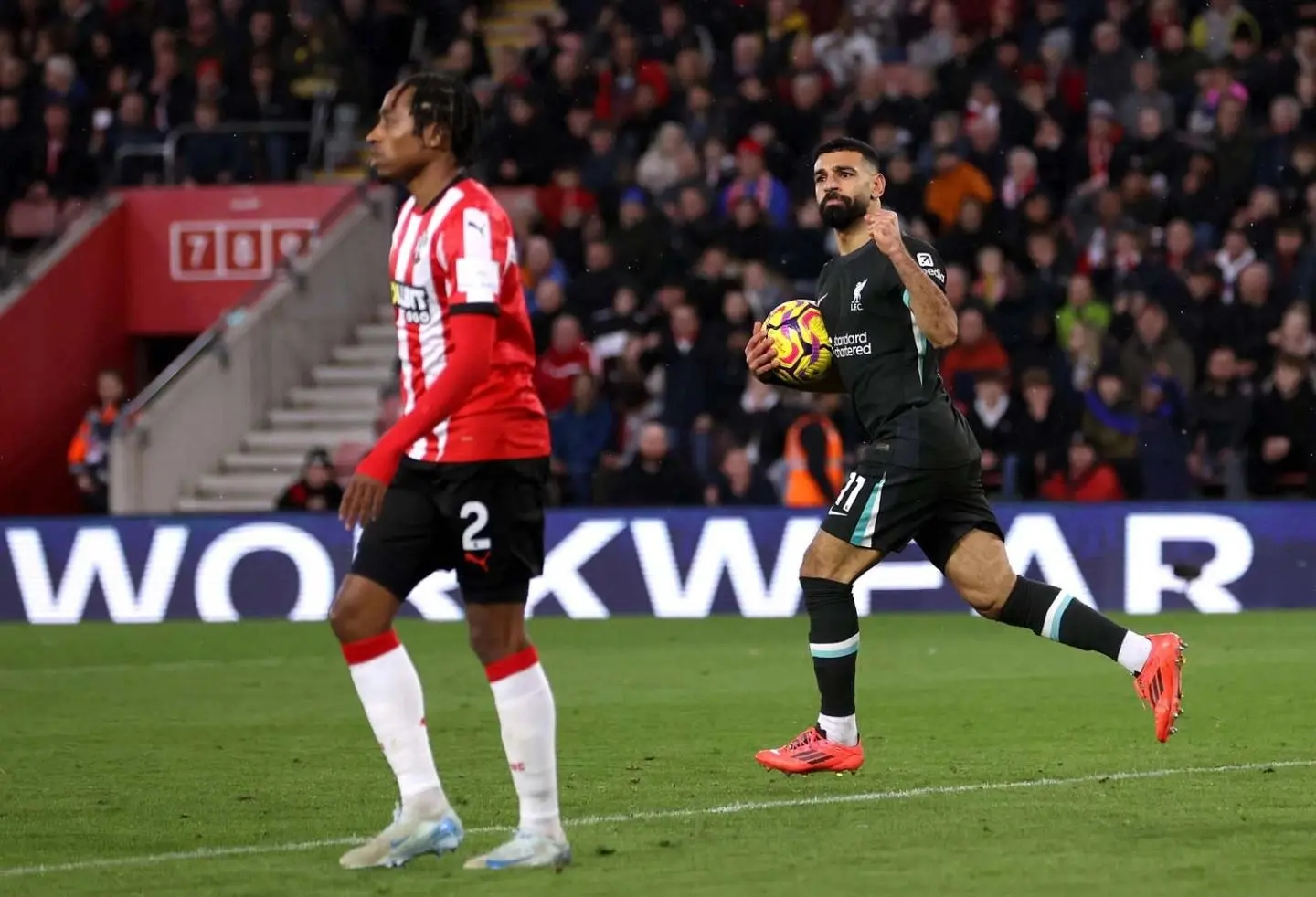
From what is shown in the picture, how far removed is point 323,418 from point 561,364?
11.4ft

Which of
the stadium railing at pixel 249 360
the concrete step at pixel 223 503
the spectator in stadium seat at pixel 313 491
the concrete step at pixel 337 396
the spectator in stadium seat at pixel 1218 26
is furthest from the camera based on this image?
the concrete step at pixel 337 396

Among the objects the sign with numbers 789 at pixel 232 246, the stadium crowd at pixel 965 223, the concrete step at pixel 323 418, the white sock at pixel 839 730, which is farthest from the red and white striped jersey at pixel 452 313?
the sign with numbers 789 at pixel 232 246

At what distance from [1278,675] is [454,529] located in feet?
21.5

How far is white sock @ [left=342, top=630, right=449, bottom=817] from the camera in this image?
6.41 meters

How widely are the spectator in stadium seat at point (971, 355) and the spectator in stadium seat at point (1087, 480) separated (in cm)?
94

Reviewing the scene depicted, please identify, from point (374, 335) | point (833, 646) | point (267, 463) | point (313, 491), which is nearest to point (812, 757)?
point (833, 646)

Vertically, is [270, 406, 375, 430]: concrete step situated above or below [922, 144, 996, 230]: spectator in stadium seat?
below

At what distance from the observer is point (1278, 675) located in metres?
11.7

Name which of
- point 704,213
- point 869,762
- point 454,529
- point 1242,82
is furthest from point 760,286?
point 454,529

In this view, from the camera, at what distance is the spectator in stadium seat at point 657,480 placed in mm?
17344

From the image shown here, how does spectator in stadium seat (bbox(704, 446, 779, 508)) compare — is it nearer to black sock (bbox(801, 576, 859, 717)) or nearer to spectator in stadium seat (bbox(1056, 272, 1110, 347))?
spectator in stadium seat (bbox(1056, 272, 1110, 347))

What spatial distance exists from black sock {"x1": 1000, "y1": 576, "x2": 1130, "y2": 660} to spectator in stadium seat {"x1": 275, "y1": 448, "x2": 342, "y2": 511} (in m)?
10.5

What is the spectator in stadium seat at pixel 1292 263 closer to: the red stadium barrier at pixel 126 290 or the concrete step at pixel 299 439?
the concrete step at pixel 299 439

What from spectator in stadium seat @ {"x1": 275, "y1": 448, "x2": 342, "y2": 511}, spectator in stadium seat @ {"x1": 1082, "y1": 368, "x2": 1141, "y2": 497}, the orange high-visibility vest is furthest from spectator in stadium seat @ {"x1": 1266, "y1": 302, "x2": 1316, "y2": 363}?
spectator in stadium seat @ {"x1": 275, "y1": 448, "x2": 342, "y2": 511}
